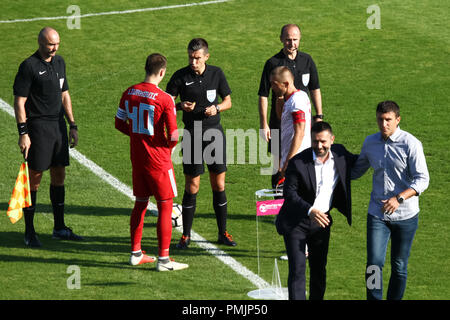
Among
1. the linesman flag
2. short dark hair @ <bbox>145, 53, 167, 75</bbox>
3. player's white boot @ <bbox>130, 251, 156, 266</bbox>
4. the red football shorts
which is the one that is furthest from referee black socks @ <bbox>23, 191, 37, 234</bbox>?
short dark hair @ <bbox>145, 53, 167, 75</bbox>

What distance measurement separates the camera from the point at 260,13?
A: 67.6 ft

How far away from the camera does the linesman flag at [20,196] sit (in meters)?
9.18

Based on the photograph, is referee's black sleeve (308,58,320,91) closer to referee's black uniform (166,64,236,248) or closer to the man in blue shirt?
referee's black uniform (166,64,236,248)

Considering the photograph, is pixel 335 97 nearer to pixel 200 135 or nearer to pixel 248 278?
pixel 200 135

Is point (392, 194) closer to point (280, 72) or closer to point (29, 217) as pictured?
point (280, 72)

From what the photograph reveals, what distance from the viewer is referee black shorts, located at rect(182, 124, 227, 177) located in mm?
9469

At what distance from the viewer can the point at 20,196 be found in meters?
9.27

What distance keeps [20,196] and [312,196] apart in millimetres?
3642

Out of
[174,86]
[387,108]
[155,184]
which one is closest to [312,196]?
[387,108]

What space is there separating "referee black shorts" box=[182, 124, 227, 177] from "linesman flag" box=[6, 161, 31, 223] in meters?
1.78

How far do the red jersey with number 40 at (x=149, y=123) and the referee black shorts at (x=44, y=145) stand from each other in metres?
1.24
